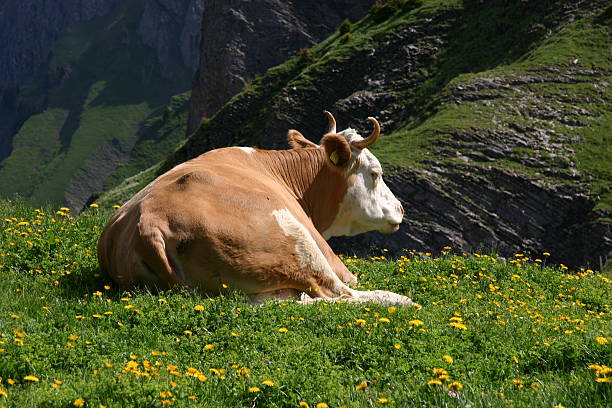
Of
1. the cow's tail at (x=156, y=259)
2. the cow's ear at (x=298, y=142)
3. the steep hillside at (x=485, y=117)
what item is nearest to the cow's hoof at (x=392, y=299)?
the cow's tail at (x=156, y=259)

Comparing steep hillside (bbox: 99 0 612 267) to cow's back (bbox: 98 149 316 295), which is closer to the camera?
cow's back (bbox: 98 149 316 295)

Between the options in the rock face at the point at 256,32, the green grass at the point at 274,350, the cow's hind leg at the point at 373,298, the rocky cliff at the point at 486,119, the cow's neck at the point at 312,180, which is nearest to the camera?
the green grass at the point at 274,350

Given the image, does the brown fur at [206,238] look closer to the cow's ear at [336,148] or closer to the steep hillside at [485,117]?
the cow's ear at [336,148]

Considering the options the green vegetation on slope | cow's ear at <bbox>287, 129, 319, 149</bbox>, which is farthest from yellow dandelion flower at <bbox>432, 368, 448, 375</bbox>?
the green vegetation on slope

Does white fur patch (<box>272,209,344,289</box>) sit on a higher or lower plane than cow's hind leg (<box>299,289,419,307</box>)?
higher

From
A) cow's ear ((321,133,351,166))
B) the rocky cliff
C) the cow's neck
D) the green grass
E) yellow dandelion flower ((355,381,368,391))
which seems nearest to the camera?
the green grass

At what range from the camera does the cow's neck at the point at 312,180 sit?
32.8ft

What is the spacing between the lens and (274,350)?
5715 mm

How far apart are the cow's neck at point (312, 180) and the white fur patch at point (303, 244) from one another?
2.09 meters

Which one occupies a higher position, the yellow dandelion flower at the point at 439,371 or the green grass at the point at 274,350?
the yellow dandelion flower at the point at 439,371

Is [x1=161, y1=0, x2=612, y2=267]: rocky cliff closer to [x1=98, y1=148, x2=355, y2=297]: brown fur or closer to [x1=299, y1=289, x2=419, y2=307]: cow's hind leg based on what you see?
[x1=299, y1=289, x2=419, y2=307]: cow's hind leg

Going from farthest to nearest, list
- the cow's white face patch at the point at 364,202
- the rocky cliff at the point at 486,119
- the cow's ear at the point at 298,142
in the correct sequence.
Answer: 1. the rocky cliff at the point at 486,119
2. the cow's ear at the point at 298,142
3. the cow's white face patch at the point at 364,202

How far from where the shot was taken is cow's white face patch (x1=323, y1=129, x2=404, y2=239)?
10438mm

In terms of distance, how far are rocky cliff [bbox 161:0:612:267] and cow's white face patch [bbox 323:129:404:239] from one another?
9.58 m
